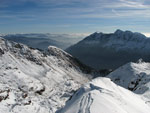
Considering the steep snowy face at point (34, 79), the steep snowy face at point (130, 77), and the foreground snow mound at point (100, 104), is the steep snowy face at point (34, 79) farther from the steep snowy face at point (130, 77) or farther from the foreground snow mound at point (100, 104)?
the foreground snow mound at point (100, 104)

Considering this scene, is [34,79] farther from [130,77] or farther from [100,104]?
[100,104]

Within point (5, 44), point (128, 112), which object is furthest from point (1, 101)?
point (5, 44)

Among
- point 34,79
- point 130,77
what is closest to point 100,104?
point 130,77

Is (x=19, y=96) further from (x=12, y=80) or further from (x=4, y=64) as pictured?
(x=4, y=64)

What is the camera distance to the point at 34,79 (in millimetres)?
112625

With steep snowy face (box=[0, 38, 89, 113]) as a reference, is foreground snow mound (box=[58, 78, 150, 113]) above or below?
above

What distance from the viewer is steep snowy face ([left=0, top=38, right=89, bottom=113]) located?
206 feet

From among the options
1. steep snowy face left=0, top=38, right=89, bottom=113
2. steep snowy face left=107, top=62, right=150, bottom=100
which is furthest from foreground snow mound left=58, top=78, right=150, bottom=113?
steep snowy face left=107, top=62, right=150, bottom=100

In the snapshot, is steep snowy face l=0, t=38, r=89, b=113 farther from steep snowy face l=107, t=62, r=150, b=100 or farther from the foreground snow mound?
the foreground snow mound

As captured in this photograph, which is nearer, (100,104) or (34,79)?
(100,104)

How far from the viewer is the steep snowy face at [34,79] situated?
62.8 meters

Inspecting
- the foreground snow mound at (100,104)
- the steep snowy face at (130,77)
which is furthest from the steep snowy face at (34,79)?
the foreground snow mound at (100,104)

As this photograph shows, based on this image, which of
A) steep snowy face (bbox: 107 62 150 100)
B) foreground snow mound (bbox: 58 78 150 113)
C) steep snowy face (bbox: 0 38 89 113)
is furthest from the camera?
steep snowy face (bbox: 107 62 150 100)

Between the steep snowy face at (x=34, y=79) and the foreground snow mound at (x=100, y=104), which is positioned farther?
the steep snowy face at (x=34, y=79)
